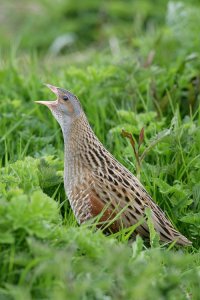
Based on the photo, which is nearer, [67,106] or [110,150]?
[67,106]

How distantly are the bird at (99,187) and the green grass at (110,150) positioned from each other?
0.12 metres

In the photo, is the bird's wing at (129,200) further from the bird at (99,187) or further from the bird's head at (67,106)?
the bird's head at (67,106)

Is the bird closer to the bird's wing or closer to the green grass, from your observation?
the bird's wing

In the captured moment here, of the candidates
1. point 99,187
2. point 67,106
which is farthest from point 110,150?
A: point 99,187

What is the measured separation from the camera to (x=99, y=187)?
16.8 feet

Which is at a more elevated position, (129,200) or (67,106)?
(67,106)

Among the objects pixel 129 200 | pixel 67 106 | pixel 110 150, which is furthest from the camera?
pixel 110 150

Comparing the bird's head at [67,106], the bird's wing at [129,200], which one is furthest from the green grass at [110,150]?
the bird's head at [67,106]

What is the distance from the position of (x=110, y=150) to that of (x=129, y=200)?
1.26 m

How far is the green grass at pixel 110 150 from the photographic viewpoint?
3.88 m

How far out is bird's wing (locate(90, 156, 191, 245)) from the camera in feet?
16.4

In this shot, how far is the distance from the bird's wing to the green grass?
4.3 inches

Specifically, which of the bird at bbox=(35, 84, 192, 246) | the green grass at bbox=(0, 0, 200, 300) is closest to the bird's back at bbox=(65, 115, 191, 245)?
the bird at bbox=(35, 84, 192, 246)

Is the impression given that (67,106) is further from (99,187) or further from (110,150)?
(110,150)
